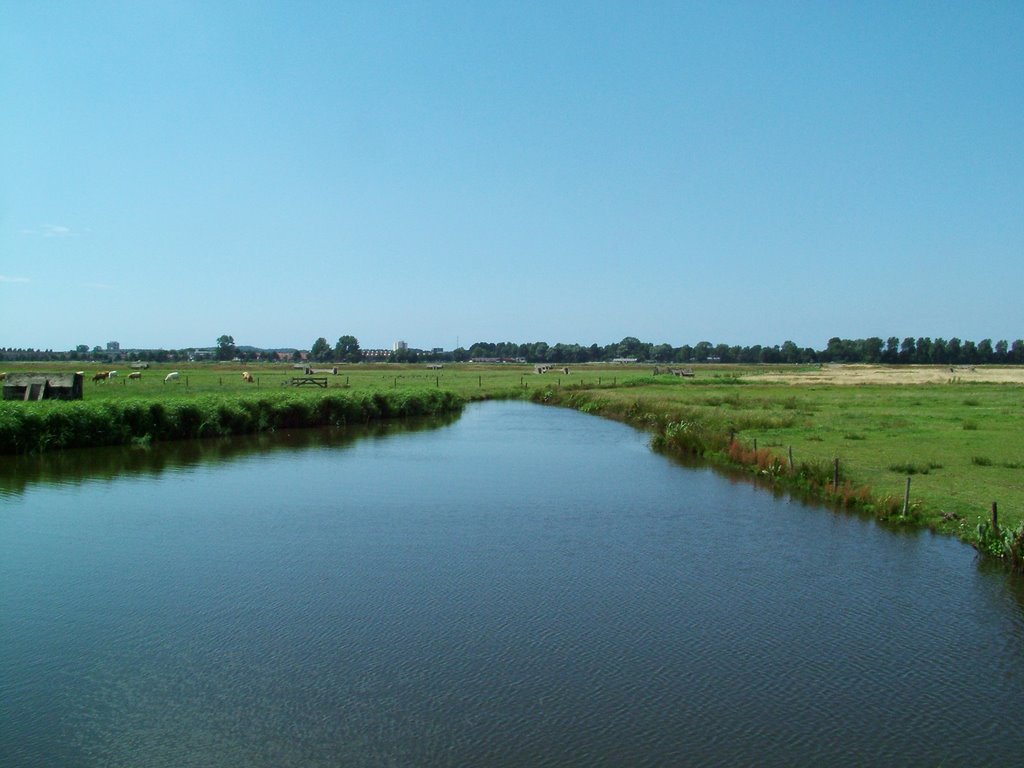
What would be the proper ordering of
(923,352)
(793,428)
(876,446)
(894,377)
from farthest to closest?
(923,352) < (894,377) < (793,428) < (876,446)

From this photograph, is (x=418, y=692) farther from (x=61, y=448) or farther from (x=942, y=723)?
(x=61, y=448)

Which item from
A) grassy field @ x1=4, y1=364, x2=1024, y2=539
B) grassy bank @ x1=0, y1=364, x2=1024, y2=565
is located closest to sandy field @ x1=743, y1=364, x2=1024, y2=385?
grassy field @ x1=4, y1=364, x2=1024, y2=539

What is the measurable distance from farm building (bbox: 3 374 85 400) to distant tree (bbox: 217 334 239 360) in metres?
154

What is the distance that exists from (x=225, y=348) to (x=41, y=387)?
15980cm

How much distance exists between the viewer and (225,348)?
194375 mm

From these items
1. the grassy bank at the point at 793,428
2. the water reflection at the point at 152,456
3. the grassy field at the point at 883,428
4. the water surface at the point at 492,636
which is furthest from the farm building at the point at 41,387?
the water surface at the point at 492,636

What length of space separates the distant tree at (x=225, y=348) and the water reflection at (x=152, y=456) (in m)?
158

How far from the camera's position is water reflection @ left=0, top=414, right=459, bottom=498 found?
1050 inches

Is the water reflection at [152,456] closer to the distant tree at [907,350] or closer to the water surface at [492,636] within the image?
the water surface at [492,636]

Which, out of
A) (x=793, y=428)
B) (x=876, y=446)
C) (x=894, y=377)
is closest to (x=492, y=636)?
(x=876, y=446)

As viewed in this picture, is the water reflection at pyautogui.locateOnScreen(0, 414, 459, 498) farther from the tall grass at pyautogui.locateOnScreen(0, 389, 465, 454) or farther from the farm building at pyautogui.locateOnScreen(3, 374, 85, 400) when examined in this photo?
the farm building at pyautogui.locateOnScreen(3, 374, 85, 400)

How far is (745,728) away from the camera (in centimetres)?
999

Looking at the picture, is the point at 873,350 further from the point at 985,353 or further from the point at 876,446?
the point at 876,446

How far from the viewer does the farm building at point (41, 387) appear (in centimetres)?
4100
